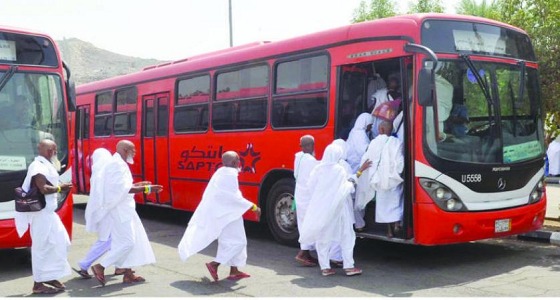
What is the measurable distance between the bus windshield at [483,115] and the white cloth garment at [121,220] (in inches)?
135

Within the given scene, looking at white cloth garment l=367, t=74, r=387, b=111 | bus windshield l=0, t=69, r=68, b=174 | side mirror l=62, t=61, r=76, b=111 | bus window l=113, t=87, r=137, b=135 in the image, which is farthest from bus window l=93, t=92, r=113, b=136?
white cloth garment l=367, t=74, r=387, b=111

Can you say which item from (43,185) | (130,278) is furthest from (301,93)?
(43,185)

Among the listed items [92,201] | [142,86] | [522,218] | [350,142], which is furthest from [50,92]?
[522,218]

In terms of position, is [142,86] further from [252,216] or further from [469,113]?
[469,113]

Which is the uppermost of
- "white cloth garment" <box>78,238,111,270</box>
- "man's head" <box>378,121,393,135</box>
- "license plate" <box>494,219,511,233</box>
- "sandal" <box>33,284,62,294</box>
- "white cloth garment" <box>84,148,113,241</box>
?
"man's head" <box>378,121,393,135</box>

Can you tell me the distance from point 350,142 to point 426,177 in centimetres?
133

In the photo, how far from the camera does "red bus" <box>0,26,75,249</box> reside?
26.5 feet

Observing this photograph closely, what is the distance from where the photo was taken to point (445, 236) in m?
7.80

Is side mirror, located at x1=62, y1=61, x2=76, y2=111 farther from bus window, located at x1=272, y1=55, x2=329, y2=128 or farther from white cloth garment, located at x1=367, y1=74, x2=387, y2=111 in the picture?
white cloth garment, located at x1=367, y1=74, x2=387, y2=111

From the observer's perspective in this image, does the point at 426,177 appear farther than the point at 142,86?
No

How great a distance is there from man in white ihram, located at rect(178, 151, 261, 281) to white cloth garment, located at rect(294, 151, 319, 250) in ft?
3.49

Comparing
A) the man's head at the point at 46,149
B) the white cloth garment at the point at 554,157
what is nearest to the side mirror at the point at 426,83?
the man's head at the point at 46,149

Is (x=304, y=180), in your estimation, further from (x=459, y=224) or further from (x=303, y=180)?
(x=459, y=224)

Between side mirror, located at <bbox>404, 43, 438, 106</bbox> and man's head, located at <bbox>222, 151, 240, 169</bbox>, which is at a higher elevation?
side mirror, located at <bbox>404, 43, 438, 106</bbox>
